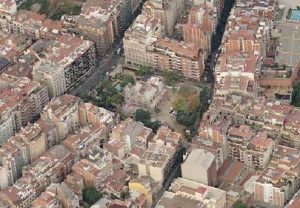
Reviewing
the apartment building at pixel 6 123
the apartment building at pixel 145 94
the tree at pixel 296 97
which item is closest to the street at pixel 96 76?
the apartment building at pixel 145 94

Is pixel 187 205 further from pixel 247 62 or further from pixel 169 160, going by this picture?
pixel 247 62

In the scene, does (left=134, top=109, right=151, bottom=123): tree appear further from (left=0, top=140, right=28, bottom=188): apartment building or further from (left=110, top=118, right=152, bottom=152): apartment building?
(left=0, top=140, right=28, bottom=188): apartment building

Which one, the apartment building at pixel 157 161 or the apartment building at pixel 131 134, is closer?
the apartment building at pixel 157 161

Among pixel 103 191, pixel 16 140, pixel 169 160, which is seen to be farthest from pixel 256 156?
pixel 16 140

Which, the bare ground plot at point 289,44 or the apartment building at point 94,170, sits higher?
the bare ground plot at point 289,44

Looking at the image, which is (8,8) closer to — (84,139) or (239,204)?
(84,139)

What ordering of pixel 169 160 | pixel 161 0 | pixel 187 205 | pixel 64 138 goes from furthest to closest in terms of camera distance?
1. pixel 161 0
2. pixel 64 138
3. pixel 169 160
4. pixel 187 205

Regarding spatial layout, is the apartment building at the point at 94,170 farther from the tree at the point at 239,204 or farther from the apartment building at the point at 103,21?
the apartment building at the point at 103,21

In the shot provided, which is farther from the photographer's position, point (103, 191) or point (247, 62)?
point (247, 62)
